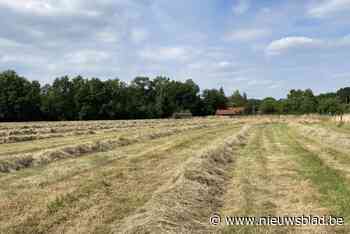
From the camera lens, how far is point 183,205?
7.87 m

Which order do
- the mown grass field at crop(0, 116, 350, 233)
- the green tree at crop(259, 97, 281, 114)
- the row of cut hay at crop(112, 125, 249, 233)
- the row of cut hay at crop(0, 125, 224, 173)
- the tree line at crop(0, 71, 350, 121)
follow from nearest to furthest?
the row of cut hay at crop(112, 125, 249, 233), the mown grass field at crop(0, 116, 350, 233), the row of cut hay at crop(0, 125, 224, 173), the tree line at crop(0, 71, 350, 121), the green tree at crop(259, 97, 281, 114)

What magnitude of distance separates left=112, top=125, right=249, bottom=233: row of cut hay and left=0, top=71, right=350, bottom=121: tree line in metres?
76.5

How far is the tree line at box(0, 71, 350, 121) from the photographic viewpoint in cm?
8469

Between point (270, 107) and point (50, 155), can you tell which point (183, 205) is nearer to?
point (50, 155)

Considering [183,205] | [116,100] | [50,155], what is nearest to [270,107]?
[116,100]

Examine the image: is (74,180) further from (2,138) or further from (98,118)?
(98,118)

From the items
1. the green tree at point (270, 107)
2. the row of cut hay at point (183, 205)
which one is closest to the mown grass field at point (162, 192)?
the row of cut hay at point (183, 205)

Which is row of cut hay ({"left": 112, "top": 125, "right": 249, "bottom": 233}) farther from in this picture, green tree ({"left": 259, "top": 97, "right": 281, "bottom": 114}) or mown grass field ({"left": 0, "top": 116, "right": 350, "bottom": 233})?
green tree ({"left": 259, "top": 97, "right": 281, "bottom": 114})

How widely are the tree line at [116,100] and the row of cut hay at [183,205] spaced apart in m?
76.5

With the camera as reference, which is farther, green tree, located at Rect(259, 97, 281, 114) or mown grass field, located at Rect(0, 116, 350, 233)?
green tree, located at Rect(259, 97, 281, 114)

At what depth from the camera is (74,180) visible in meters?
11.1

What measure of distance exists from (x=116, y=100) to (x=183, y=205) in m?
96.0

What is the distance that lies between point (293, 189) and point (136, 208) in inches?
161

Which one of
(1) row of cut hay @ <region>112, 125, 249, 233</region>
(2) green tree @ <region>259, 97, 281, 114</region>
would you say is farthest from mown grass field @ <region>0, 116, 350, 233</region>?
(2) green tree @ <region>259, 97, 281, 114</region>
